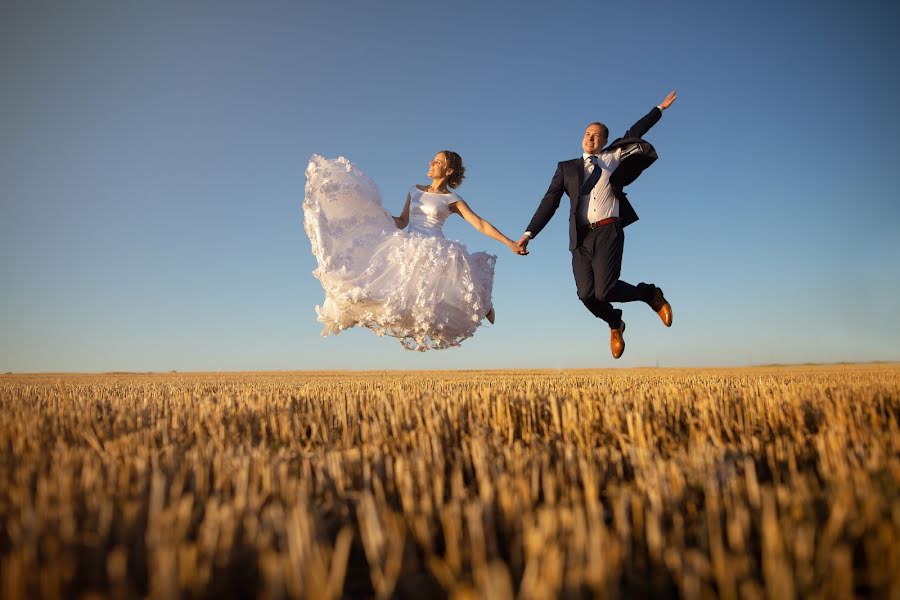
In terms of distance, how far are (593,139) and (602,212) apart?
0.95 meters

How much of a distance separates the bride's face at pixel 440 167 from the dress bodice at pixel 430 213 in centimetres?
30

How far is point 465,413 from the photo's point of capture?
351cm

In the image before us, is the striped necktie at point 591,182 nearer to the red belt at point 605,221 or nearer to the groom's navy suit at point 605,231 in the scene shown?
the groom's navy suit at point 605,231

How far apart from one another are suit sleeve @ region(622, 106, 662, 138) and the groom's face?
0.29 m

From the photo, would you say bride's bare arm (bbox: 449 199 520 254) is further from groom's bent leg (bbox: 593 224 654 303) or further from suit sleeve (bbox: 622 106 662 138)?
suit sleeve (bbox: 622 106 662 138)

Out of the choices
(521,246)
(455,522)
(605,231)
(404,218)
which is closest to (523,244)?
(521,246)

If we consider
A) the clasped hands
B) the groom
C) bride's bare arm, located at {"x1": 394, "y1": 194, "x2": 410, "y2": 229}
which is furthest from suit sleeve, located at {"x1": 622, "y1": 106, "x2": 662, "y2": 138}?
bride's bare arm, located at {"x1": 394, "y1": 194, "x2": 410, "y2": 229}

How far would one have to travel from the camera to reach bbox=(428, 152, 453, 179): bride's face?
288 inches

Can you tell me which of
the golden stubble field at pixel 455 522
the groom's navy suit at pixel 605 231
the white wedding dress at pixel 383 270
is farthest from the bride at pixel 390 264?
the golden stubble field at pixel 455 522

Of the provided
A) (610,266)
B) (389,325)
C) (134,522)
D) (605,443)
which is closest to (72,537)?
(134,522)

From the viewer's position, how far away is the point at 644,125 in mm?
6848

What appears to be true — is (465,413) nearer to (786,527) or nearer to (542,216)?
(786,527)

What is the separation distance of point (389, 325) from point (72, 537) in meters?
5.15

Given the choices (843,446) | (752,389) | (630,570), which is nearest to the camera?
(630,570)
